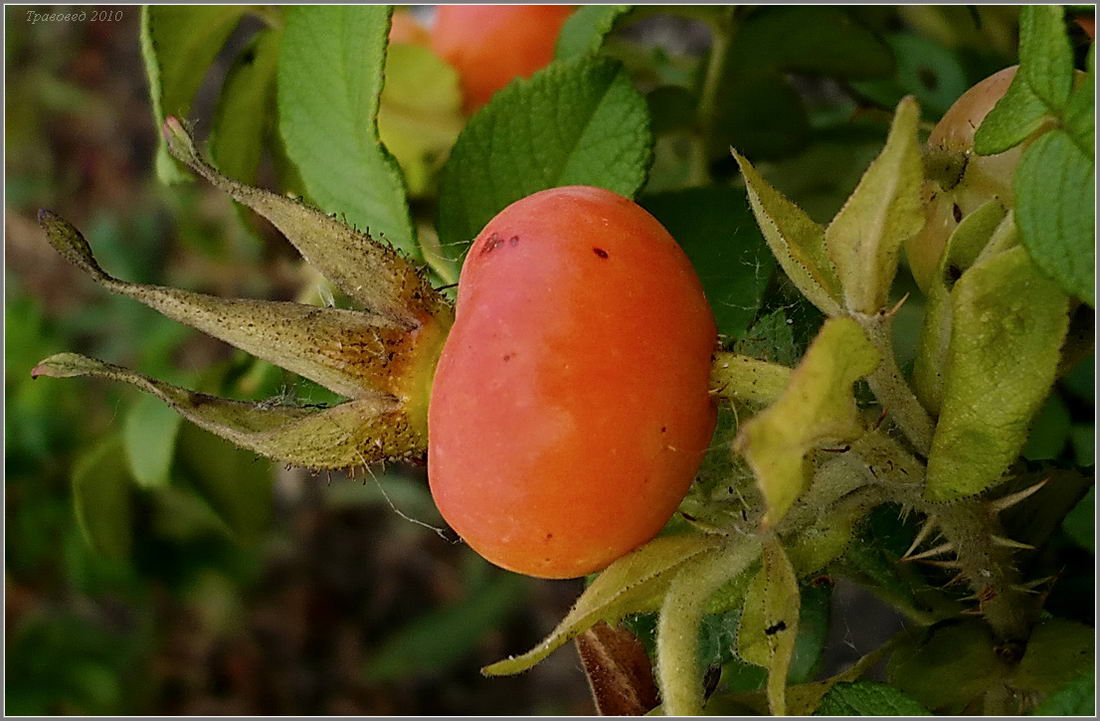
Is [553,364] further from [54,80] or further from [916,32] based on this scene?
[54,80]

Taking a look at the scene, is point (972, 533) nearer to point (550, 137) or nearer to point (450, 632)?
point (550, 137)

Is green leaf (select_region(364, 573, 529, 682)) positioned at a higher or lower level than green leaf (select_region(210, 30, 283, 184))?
lower

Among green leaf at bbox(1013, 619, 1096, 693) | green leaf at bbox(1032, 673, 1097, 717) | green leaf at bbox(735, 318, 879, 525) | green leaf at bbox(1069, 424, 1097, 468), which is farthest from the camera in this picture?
green leaf at bbox(1069, 424, 1097, 468)

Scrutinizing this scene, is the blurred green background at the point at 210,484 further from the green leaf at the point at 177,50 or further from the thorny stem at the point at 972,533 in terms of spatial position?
the thorny stem at the point at 972,533

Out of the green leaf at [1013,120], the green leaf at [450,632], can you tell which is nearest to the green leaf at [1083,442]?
the green leaf at [1013,120]

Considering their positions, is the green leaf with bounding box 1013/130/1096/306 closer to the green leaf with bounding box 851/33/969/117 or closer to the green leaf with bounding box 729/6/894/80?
the green leaf with bounding box 729/6/894/80

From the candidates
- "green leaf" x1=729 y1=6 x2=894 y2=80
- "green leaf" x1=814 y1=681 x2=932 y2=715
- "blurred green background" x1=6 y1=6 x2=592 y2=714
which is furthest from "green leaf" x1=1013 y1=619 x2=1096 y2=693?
"blurred green background" x1=6 y1=6 x2=592 y2=714

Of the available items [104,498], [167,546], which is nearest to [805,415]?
[104,498]
